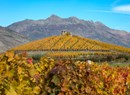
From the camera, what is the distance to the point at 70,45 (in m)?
105

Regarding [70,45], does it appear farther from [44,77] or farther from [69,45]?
[44,77]

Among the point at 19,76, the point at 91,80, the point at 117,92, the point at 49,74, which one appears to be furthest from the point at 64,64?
the point at 117,92

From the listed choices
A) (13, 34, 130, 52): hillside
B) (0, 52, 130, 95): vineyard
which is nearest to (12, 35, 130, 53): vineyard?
(13, 34, 130, 52): hillside

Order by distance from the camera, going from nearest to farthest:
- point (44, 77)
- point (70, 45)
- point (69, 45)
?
point (44, 77) → point (70, 45) → point (69, 45)

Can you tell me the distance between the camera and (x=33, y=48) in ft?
355

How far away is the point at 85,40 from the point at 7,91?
101 meters

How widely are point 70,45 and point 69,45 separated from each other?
31cm

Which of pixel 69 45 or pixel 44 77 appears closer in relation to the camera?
pixel 44 77

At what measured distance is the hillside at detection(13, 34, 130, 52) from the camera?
Answer: 102m

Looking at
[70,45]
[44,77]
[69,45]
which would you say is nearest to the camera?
[44,77]

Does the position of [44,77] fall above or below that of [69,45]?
below

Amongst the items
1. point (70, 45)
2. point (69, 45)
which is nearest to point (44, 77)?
point (70, 45)

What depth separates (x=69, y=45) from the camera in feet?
346

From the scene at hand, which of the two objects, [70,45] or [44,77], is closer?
[44,77]
